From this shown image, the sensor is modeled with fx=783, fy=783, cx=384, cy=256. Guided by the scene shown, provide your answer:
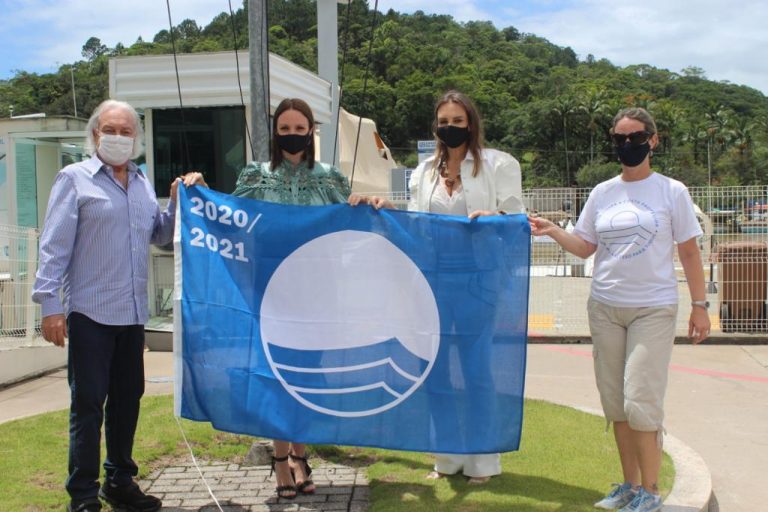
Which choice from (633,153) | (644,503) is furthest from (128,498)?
(633,153)

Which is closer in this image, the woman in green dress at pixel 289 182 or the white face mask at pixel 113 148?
the white face mask at pixel 113 148

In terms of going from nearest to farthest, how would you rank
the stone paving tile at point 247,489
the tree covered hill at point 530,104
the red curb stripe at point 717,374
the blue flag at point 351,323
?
the blue flag at point 351,323
the stone paving tile at point 247,489
the red curb stripe at point 717,374
the tree covered hill at point 530,104

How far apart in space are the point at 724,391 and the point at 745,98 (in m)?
150

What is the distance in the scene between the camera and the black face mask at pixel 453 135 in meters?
4.24

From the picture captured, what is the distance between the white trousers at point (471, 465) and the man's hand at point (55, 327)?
2.23 meters

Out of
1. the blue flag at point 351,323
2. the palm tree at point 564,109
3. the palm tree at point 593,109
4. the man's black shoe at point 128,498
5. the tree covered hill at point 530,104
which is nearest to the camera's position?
the blue flag at point 351,323

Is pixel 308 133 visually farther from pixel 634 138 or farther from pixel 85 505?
pixel 85 505

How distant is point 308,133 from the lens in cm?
432

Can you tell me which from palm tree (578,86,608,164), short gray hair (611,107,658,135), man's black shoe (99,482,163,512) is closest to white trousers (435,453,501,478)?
man's black shoe (99,482,163,512)

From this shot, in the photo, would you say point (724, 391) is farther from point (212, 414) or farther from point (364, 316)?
point (212, 414)

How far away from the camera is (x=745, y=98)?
141 meters

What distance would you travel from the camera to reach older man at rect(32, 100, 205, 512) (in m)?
3.85

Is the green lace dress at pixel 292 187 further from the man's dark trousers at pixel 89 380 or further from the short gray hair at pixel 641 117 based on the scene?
the short gray hair at pixel 641 117

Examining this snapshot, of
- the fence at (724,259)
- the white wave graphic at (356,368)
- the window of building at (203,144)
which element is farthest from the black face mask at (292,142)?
the window of building at (203,144)
